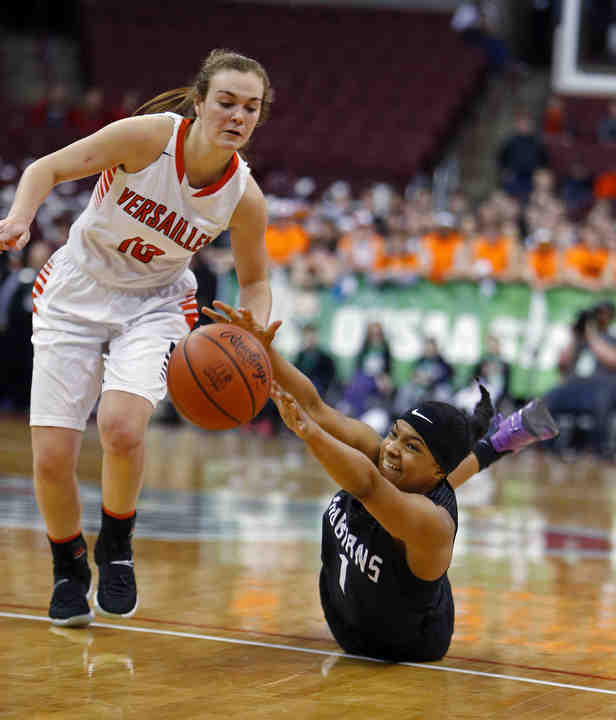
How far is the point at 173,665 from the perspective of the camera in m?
3.85

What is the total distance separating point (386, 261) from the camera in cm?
1380

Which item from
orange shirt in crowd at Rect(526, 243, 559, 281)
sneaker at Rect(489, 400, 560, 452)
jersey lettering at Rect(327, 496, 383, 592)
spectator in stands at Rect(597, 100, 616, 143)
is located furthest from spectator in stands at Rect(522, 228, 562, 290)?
jersey lettering at Rect(327, 496, 383, 592)

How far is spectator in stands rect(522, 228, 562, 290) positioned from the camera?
13.2m

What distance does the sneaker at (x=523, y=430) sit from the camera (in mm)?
5094

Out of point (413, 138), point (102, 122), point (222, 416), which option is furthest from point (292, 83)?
point (222, 416)

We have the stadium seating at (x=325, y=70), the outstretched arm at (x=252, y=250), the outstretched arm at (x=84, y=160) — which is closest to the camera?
the outstretched arm at (x=84, y=160)

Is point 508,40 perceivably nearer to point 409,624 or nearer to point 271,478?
point 271,478

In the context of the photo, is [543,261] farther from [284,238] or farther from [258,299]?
[258,299]

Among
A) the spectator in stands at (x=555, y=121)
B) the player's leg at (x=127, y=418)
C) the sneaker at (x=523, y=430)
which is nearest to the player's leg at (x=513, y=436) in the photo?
the sneaker at (x=523, y=430)

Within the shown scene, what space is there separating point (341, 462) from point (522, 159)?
45.9 feet

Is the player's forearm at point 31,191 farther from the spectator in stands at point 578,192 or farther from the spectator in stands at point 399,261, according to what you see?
the spectator in stands at point 578,192

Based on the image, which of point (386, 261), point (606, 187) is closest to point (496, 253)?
point (386, 261)

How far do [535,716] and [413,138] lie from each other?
54.5 feet

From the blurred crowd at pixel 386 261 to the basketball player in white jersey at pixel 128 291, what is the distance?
8164 mm
